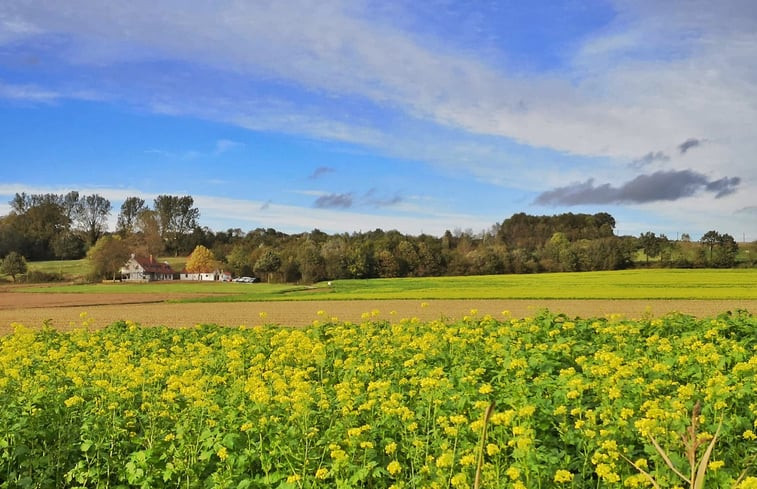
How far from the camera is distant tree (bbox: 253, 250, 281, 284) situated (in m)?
96.6

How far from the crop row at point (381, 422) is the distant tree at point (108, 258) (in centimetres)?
9779

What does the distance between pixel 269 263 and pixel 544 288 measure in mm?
48130

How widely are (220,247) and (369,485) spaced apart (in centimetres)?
12115

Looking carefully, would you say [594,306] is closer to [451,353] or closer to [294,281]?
[451,353]

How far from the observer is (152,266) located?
11144 cm

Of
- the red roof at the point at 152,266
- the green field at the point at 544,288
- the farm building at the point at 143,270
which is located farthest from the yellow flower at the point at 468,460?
the red roof at the point at 152,266

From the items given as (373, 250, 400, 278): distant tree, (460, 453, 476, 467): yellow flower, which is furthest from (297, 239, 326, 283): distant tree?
(460, 453, 476, 467): yellow flower

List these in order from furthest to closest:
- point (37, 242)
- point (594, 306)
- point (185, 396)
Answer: point (37, 242) → point (594, 306) → point (185, 396)

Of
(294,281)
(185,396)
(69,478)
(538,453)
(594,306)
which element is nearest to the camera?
(538,453)

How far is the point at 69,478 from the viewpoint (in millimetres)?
6652

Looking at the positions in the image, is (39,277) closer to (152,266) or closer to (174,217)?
(152,266)

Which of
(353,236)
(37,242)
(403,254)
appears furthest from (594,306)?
(37,242)

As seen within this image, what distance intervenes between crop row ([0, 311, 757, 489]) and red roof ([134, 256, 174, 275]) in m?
105

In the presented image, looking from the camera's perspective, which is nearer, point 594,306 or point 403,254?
point 594,306
